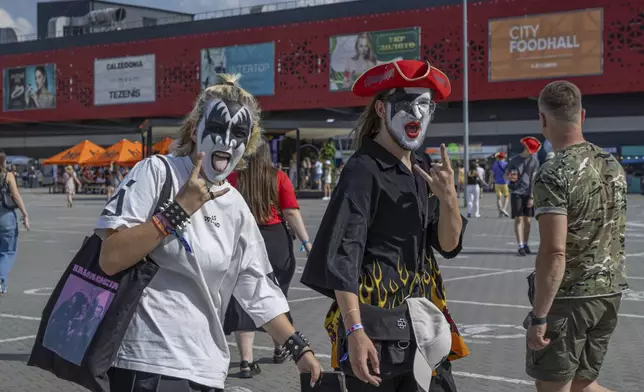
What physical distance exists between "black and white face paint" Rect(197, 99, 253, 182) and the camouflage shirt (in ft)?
4.82

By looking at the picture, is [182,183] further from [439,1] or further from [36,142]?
[36,142]

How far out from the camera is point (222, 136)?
3424 mm

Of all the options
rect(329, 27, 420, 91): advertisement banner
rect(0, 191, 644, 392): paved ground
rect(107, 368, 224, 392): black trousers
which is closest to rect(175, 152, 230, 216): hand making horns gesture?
rect(107, 368, 224, 392): black trousers

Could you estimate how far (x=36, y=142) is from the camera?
7969 centimetres

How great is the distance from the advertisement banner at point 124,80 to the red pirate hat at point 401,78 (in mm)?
67022

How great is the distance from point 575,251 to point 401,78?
1.20m

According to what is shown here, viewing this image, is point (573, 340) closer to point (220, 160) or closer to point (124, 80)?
point (220, 160)

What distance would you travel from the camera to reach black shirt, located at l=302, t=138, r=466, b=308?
3623 mm

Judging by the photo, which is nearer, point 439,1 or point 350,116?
point 439,1

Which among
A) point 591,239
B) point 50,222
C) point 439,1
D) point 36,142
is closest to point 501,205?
point 50,222

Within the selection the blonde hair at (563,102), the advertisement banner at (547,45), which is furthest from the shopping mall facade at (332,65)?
the blonde hair at (563,102)

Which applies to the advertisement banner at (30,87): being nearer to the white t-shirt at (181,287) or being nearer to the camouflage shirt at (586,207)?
the camouflage shirt at (586,207)

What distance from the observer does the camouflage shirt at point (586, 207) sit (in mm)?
4203

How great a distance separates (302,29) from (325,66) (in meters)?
3.15
